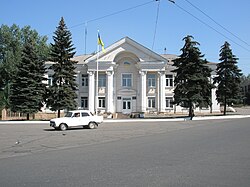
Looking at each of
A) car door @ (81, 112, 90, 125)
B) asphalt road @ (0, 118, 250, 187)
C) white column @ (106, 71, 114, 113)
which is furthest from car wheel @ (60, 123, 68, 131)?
white column @ (106, 71, 114, 113)

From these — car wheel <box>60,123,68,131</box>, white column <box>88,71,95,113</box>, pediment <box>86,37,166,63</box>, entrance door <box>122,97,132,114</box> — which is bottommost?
car wheel <box>60,123,68,131</box>

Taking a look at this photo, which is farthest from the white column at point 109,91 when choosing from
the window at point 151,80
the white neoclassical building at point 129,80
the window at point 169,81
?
the window at point 169,81

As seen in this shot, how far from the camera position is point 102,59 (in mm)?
50875

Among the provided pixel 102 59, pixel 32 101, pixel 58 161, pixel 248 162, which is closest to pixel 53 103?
pixel 32 101

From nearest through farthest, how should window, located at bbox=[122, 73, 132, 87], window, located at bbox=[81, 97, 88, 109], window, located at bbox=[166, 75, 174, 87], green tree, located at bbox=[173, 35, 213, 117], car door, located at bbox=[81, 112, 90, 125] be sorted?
car door, located at bbox=[81, 112, 90, 125]
green tree, located at bbox=[173, 35, 213, 117]
window, located at bbox=[122, 73, 132, 87]
window, located at bbox=[166, 75, 174, 87]
window, located at bbox=[81, 97, 88, 109]

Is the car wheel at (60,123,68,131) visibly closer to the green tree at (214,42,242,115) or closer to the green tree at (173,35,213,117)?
Result: the green tree at (173,35,213,117)

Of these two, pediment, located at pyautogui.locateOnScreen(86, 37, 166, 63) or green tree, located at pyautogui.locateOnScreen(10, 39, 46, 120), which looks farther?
pediment, located at pyautogui.locateOnScreen(86, 37, 166, 63)

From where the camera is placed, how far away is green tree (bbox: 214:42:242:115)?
43594 millimetres

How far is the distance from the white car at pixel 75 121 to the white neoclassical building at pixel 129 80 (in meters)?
22.4

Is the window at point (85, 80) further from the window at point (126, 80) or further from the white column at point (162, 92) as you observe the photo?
the white column at point (162, 92)

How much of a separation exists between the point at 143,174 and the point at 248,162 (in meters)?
3.62

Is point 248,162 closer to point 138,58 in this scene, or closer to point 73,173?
point 73,173

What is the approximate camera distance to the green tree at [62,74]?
37656 millimetres

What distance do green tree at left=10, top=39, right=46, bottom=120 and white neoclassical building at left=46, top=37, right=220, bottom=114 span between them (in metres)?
11.5
